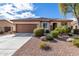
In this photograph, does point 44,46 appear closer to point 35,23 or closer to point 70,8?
point 35,23

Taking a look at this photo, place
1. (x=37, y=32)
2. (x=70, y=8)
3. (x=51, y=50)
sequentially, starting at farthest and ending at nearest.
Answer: (x=70, y=8)
(x=37, y=32)
(x=51, y=50)

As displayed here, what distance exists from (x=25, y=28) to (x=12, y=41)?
42.5 inches

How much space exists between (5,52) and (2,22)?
1.71m

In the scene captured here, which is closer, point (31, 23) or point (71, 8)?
point (31, 23)

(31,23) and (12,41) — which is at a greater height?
(31,23)

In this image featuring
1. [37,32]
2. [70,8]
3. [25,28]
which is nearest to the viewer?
[37,32]

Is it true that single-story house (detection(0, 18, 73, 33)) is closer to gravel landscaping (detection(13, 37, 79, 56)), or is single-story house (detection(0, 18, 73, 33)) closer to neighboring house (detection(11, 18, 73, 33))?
neighboring house (detection(11, 18, 73, 33))

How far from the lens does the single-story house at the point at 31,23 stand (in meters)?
10.5

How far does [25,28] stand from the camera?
11.0 meters

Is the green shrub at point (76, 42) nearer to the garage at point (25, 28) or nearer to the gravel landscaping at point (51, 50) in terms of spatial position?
the gravel landscaping at point (51, 50)

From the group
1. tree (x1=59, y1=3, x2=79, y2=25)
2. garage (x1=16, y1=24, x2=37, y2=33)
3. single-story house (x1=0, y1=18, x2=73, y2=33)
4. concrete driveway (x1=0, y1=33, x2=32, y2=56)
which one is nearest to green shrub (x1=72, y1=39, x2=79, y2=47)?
single-story house (x1=0, y1=18, x2=73, y2=33)

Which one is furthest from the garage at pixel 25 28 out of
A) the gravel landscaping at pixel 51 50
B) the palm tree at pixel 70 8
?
the palm tree at pixel 70 8

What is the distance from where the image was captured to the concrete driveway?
1042 centimetres

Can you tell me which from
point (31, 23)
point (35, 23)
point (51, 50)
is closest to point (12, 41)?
point (31, 23)
